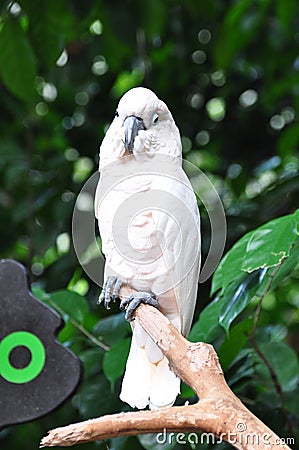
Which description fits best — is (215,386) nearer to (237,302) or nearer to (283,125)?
(237,302)

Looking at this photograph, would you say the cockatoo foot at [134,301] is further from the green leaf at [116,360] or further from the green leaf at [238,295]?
the green leaf at [116,360]

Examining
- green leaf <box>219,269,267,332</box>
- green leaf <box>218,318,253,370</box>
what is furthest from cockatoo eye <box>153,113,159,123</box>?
green leaf <box>218,318,253,370</box>

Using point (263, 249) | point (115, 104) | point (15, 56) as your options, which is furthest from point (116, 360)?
point (115, 104)

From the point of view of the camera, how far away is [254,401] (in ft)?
3.42

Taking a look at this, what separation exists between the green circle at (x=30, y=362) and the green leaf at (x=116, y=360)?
12 cm

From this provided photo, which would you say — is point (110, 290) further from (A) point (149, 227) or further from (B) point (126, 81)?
(B) point (126, 81)

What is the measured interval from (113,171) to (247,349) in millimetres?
464

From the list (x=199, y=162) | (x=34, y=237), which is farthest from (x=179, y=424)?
(x=199, y=162)

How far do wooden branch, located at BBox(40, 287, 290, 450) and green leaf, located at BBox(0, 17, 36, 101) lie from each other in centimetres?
72

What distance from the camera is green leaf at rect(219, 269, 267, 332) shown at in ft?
2.65

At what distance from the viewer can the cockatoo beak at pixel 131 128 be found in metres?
0.60

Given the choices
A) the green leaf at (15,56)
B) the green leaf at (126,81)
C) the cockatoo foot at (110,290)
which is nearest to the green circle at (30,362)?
the cockatoo foot at (110,290)

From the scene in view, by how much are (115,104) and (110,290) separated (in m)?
1.08

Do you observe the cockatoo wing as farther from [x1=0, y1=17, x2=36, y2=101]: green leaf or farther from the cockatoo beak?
[x1=0, y1=17, x2=36, y2=101]: green leaf
